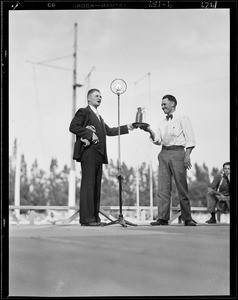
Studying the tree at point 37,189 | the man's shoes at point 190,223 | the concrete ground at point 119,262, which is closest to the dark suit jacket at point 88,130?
the tree at point 37,189

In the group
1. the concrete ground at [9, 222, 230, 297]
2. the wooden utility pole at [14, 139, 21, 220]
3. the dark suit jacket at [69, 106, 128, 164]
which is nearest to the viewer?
the concrete ground at [9, 222, 230, 297]

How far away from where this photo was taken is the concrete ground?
3.03 metres

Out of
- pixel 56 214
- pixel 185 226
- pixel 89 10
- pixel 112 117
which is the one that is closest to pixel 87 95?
pixel 112 117

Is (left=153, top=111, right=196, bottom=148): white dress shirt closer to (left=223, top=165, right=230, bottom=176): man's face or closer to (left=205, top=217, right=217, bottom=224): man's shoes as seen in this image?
(left=223, top=165, right=230, bottom=176): man's face

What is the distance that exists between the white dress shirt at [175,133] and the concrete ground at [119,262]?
0.57 metres

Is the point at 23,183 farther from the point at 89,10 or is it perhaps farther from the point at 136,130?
the point at 89,10

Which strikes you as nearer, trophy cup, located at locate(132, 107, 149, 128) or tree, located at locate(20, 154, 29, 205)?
tree, located at locate(20, 154, 29, 205)

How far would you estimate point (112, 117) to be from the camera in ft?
10.9

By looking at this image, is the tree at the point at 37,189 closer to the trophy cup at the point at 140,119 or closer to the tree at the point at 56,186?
the tree at the point at 56,186

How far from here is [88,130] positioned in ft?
10.9

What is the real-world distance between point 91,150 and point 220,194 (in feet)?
2.85

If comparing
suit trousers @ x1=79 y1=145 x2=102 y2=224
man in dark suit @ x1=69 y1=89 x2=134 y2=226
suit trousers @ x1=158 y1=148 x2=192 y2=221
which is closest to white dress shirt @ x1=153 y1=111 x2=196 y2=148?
suit trousers @ x1=158 y1=148 x2=192 y2=221

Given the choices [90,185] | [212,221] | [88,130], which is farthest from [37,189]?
[212,221]

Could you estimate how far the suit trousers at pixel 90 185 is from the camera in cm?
328
